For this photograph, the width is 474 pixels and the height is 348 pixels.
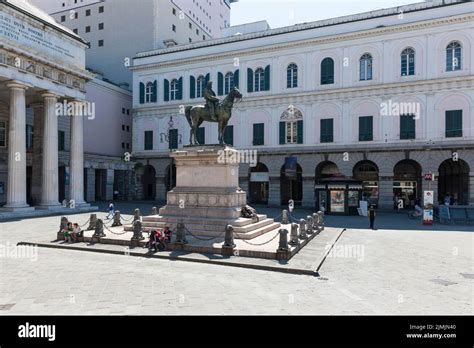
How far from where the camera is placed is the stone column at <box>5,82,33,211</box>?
2670cm

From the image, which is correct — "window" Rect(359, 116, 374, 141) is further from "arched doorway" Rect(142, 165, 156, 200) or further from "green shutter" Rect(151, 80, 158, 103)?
"arched doorway" Rect(142, 165, 156, 200)

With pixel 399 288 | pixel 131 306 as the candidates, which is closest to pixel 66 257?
pixel 131 306

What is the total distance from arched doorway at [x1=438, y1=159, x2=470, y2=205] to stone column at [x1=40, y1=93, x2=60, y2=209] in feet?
124

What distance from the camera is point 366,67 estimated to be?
35500 mm

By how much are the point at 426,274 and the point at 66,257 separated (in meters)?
12.8

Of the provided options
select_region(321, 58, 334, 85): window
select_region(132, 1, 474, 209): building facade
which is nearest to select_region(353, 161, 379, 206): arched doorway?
select_region(132, 1, 474, 209): building facade

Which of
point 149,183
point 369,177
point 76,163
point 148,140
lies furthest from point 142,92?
point 369,177

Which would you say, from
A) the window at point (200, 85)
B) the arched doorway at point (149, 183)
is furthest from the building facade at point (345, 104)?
the arched doorway at point (149, 183)

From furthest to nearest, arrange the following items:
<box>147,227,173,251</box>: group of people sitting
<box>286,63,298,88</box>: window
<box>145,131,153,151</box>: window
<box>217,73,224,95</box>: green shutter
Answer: <box>145,131,153,151</box>: window → <box>217,73,224,95</box>: green shutter → <box>286,63,298,88</box>: window → <box>147,227,173,251</box>: group of people sitting

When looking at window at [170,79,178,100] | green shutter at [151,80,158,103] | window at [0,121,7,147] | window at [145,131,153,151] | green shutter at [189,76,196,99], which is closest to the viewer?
window at [0,121,7,147]

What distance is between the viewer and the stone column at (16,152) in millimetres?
26703

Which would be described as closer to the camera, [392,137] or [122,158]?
[392,137]
